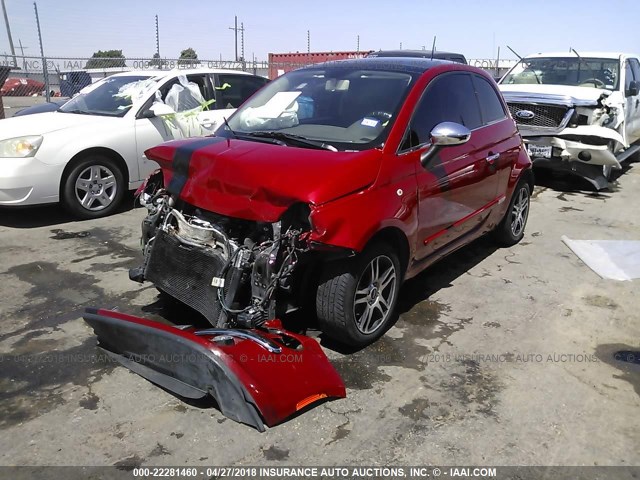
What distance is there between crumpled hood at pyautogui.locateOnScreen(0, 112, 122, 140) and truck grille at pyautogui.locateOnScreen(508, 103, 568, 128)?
5.86 meters

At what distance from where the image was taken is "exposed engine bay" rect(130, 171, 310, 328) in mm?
3193

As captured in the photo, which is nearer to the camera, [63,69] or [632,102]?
[632,102]

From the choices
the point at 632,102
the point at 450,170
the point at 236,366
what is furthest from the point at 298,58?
the point at 236,366

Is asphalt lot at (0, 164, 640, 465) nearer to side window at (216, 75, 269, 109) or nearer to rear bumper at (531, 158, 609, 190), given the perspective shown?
side window at (216, 75, 269, 109)

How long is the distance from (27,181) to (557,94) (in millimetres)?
7432

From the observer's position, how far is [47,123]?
649 cm

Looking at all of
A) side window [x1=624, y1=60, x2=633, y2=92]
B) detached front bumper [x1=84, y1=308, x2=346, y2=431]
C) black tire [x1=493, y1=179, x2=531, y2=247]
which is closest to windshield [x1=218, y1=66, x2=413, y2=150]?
detached front bumper [x1=84, y1=308, x2=346, y2=431]

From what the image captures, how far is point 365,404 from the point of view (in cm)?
315

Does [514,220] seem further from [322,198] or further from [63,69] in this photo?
[63,69]

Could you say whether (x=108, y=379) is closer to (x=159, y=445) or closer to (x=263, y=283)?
(x=159, y=445)

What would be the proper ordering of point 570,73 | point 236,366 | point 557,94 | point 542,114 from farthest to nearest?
point 570,73, point 542,114, point 557,94, point 236,366

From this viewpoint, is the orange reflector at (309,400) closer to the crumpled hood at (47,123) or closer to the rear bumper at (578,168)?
the crumpled hood at (47,123)

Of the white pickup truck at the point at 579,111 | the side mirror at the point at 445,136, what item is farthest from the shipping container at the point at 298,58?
the side mirror at the point at 445,136

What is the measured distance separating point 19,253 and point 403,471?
441cm
